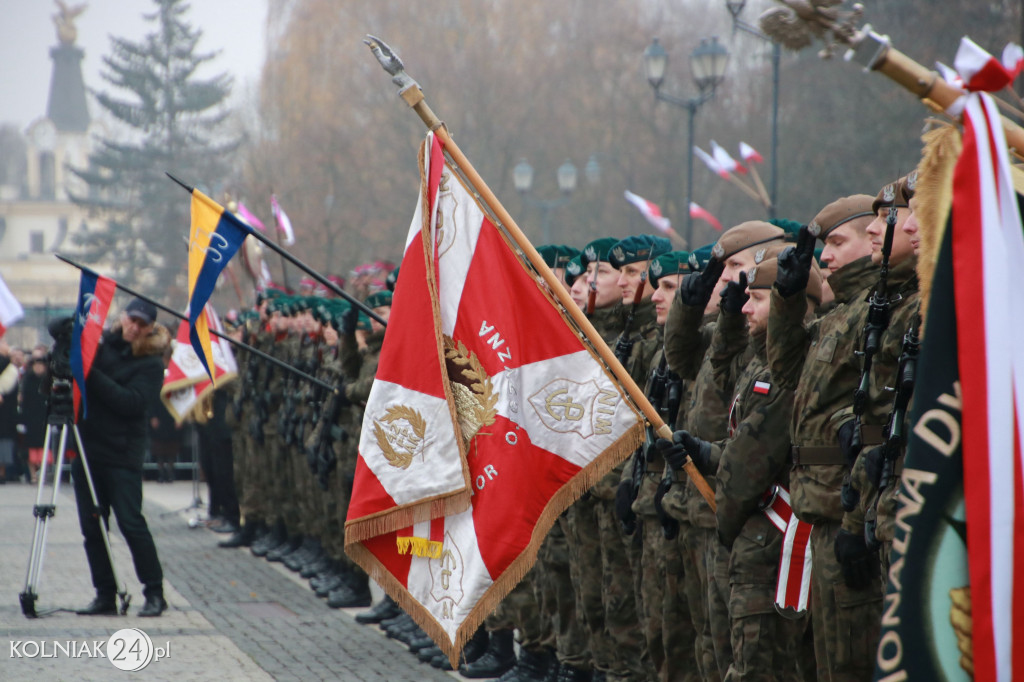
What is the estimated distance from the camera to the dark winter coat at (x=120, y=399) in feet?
28.9

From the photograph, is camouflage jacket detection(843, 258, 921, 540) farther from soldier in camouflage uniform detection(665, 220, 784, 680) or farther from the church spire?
the church spire

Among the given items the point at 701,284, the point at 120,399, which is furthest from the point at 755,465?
the point at 120,399

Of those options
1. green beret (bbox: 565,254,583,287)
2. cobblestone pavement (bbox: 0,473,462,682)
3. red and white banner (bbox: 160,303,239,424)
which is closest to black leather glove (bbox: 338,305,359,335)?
cobblestone pavement (bbox: 0,473,462,682)

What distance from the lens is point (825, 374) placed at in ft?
14.5

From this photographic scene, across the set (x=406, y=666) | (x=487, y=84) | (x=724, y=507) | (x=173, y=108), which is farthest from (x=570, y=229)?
(x=724, y=507)

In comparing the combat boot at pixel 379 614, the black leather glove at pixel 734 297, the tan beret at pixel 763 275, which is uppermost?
the tan beret at pixel 763 275

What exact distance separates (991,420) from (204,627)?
282 inches

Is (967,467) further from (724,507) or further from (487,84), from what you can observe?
(487,84)

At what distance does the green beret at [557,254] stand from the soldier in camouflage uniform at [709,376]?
83.2 inches

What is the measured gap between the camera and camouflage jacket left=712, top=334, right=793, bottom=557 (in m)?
4.82

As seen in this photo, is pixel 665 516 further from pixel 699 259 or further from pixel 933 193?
pixel 933 193

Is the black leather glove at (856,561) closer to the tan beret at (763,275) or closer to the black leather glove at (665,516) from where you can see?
the tan beret at (763,275)

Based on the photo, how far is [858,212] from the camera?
4.53m

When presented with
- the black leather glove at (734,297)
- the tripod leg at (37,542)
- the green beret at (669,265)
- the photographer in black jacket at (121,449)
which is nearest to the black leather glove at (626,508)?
the green beret at (669,265)
